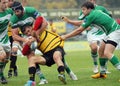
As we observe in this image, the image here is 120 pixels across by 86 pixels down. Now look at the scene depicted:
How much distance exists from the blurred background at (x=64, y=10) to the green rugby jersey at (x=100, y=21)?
1543 cm

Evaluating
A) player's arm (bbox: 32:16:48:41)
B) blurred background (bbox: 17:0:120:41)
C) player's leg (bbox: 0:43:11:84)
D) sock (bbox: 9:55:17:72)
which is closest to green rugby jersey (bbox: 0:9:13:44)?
player's leg (bbox: 0:43:11:84)

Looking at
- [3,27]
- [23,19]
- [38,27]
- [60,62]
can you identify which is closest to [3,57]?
[3,27]

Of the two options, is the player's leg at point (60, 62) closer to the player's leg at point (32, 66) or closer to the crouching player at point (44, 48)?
the crouching player at point (44, 48)

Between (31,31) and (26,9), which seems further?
(26,9)

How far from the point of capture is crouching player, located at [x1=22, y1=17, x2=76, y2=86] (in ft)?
38.5

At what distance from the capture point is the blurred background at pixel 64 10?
42.0 m

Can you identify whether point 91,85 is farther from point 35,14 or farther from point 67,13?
point 67,13

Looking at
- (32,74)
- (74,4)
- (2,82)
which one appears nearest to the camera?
(32,74)

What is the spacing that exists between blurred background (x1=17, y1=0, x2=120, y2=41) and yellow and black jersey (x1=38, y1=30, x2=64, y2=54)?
605 inches

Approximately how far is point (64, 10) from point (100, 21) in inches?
1365

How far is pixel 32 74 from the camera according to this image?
11367 mm

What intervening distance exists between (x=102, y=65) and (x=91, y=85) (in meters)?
1.99

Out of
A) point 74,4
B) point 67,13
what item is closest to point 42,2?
point 74,4

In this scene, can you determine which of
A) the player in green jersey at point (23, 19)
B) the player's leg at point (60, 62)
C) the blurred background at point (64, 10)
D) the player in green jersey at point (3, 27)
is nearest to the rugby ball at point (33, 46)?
the player's leg at point (60, 62)
